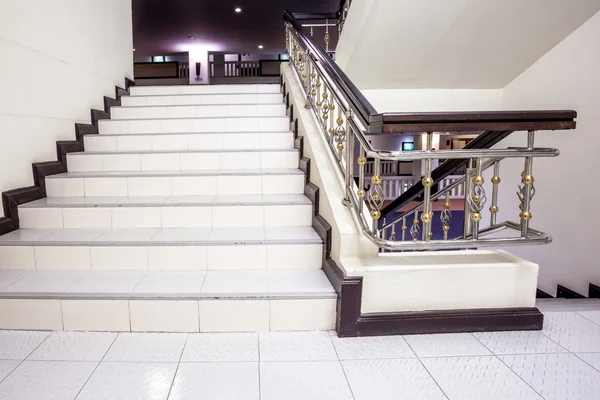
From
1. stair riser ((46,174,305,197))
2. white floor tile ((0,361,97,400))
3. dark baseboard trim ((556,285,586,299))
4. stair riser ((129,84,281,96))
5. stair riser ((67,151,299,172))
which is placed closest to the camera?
white floor tile ((0,361,97,400))

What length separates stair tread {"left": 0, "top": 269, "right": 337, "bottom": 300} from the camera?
6.14ft

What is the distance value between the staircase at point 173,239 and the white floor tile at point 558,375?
0.85 metres

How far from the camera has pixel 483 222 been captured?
6.00 metres

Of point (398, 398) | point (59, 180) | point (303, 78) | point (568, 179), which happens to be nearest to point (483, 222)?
point (568, 179)

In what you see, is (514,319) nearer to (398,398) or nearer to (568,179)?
(398,398)

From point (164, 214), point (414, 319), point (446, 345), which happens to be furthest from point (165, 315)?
point (446, 345)

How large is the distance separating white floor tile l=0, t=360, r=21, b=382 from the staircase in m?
0.28

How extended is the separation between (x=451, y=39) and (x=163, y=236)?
3439mm

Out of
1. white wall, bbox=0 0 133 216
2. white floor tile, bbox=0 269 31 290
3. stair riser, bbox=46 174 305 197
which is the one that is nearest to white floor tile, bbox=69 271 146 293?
white floor tile, bbox=0 269 31 290

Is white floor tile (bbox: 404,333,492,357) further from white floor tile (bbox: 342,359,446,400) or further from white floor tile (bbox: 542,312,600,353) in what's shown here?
white floor tile (bbox: 542,312,600,353)

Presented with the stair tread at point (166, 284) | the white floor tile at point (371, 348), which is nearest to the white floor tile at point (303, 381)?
the white floor tile at point (371, 348)

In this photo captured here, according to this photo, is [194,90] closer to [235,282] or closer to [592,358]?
[235,282]

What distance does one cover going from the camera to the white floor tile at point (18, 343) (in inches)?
65.1

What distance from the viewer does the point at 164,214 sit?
A: 252cm
